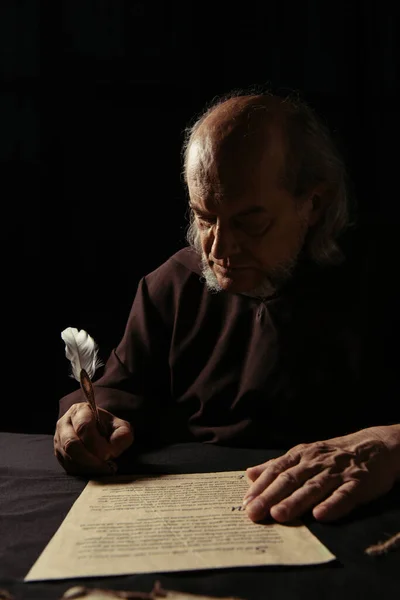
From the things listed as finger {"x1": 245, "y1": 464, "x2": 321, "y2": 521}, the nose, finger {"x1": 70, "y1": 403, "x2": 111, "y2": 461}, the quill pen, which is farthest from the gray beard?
finger {"x1": 245, "y1": 464, "x2": 321, "y2": 521}

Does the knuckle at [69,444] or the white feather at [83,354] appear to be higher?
the white feather at [83,354]

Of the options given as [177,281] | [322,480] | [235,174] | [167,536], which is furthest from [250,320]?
[167,536]

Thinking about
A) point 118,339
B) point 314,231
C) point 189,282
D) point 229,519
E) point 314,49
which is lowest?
point 118,339

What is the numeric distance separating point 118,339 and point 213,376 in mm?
744

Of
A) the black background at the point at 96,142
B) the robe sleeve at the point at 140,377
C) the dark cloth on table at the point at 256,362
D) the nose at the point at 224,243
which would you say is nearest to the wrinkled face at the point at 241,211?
the nose at the point at 224,243

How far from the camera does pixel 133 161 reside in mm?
2467

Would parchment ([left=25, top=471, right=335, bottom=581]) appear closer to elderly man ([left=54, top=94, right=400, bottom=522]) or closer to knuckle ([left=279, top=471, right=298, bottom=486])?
knuckle ([left=279, top=471, right=298, bottom=486])

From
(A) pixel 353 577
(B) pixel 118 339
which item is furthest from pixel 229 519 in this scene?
(B) pixel 118 339

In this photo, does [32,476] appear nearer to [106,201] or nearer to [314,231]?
[314,231]

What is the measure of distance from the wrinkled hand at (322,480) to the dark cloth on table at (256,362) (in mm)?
387

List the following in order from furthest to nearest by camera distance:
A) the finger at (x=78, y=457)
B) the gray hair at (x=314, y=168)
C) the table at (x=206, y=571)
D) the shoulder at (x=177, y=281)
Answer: the shoulder at (x=177, y=281)
the gray hair at (x=314, y=168)
the finger at (x=78, y=457)
the table at (x=206, y=571)

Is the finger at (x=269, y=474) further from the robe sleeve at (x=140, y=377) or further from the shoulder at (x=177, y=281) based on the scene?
the shoulder at (x=177, y=281)

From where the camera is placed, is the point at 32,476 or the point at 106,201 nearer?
the point at 32,476

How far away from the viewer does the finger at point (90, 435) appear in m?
1.42
